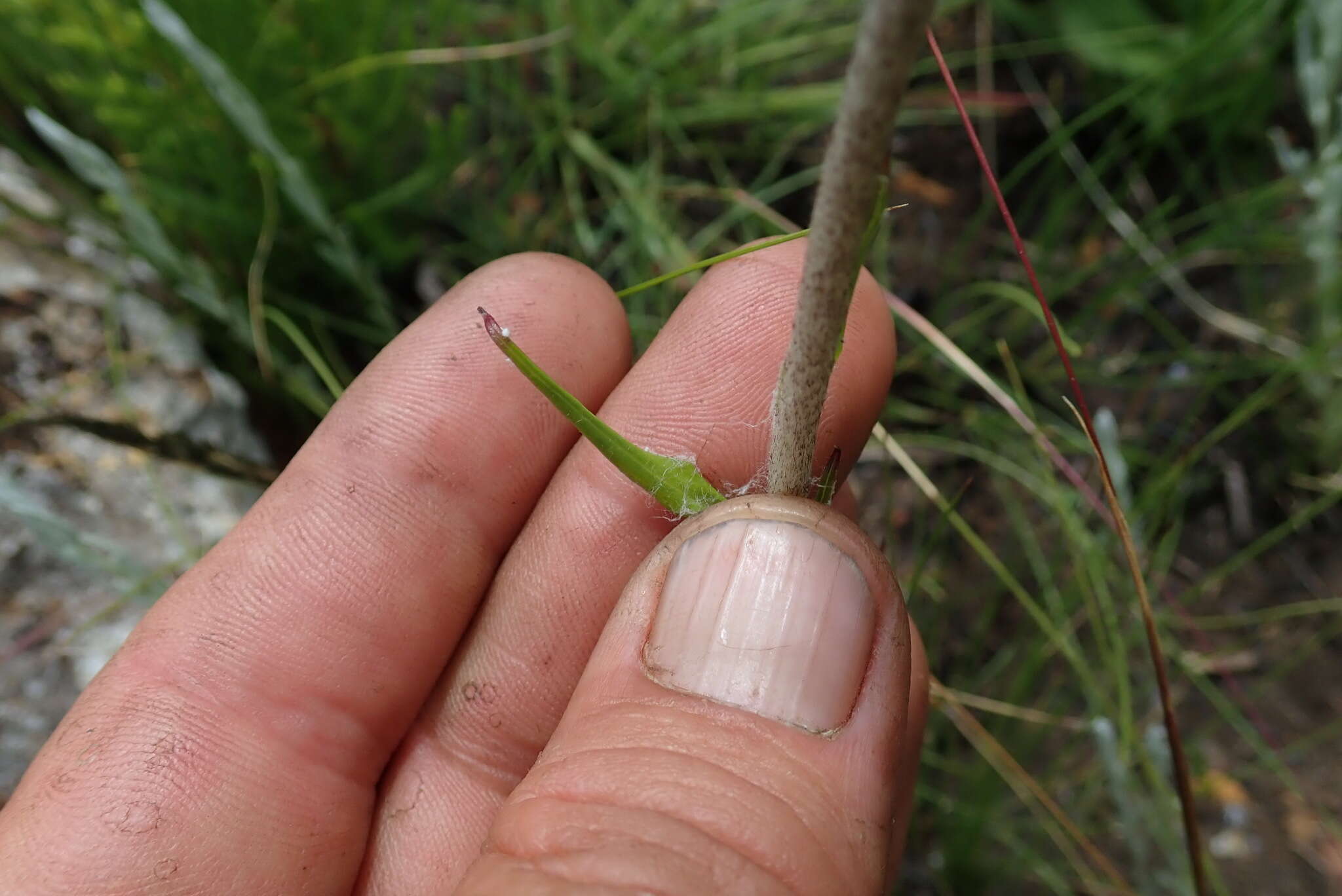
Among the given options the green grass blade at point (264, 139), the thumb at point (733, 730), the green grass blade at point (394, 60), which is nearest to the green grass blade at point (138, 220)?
the green grass blade at point (264, 139)

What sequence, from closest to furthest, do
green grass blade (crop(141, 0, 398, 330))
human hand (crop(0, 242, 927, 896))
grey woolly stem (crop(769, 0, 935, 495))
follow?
grey woolly stem (crop(769, 0, 935, 495)) → human hand (crop(0, 242, 927, 896)) → green grass blade (crop(141, 0, 398, 330))

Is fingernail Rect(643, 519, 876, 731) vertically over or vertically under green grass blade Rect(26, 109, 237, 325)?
under

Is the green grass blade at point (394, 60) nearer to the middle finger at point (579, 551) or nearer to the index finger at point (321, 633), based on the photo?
the index finger at point (321, 633)

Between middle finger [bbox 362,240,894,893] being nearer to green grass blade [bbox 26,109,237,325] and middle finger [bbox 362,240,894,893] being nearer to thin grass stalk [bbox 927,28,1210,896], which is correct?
thin grass stalk [bbox 927,28,1210,896]

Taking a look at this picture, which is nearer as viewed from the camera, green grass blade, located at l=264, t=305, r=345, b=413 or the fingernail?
the fingernail

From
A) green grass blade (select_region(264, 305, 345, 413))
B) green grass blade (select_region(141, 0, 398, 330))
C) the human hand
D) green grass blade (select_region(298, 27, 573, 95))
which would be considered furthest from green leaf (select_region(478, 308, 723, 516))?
green grass blade (select_region(298, 27, 573, 95))

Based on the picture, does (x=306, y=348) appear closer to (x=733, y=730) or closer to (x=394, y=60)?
(x=394, y=60)
